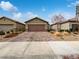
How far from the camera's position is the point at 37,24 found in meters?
50.8

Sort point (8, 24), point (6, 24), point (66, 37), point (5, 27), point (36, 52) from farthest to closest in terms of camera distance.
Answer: point (8, 24) < point (6, 24) < point (5, 27) < point (66, 37) < point (36, 52)

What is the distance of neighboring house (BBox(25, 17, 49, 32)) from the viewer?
5075 centimetres

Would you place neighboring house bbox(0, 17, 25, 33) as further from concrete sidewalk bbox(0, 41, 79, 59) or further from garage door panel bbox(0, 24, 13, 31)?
concrete sidewalk bbox(0, 41, 79, 59)

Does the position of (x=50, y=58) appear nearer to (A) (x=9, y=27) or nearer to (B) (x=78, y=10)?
(B) (x=78, y=10)

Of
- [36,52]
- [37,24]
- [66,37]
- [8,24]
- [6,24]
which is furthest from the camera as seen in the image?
[37,24]

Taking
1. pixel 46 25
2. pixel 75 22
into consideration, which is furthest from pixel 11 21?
pixel 75 22

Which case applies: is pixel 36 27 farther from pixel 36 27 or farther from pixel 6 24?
pixel 6 24

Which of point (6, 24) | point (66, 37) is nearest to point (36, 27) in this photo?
point (6, 24)

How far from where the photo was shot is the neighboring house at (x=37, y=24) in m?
50.8

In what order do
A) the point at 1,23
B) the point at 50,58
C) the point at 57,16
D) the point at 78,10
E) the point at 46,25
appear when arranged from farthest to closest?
the point at 57,16 → the point at 46,25 → the point at 1,23 → the point at 78,10 → the point at 50,58

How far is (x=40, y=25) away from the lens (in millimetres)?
51031

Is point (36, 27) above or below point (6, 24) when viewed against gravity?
below

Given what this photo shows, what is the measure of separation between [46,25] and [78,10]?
11.4 meters

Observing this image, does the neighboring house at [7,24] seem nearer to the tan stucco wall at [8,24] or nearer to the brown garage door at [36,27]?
the tan stucco wall at [8,24]
